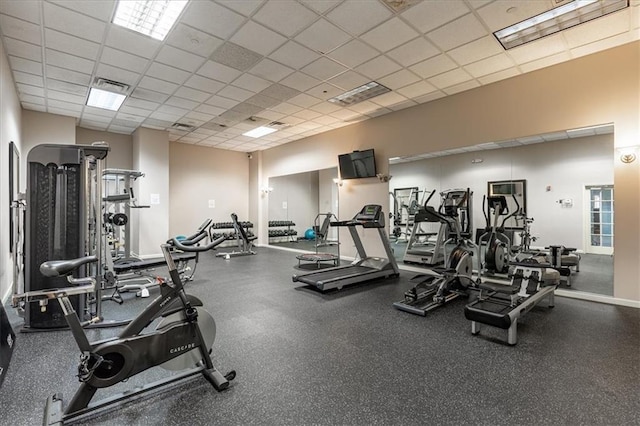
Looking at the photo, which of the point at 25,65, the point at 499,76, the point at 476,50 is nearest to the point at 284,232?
the point at 25,65

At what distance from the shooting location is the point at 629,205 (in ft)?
12.7

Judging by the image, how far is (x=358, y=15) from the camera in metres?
3.34

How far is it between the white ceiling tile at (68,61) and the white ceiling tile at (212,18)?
1.99 metres

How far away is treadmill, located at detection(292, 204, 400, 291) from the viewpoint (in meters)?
4.68

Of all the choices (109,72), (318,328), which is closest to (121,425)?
(318,328)

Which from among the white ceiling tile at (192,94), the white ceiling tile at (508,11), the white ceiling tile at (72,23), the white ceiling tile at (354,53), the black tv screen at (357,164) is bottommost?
the black tv screen at (357,164)

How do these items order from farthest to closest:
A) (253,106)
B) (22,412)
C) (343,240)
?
1. (343,240)
2. (253,106)
3. (22,412)

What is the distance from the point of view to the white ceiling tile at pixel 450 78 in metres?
4.68

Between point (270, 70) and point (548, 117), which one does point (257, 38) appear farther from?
point (548, 117)

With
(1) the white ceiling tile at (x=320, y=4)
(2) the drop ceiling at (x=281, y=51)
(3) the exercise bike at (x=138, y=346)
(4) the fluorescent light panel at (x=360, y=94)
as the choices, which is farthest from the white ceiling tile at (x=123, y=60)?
(3) the exercise bike at (x=138, y=346)

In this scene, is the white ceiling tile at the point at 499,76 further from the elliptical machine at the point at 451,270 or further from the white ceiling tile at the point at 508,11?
the elliptical machine at the point at 451,270

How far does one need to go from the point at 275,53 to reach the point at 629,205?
499cm

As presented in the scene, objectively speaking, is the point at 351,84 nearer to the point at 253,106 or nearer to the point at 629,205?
the point at 253,106

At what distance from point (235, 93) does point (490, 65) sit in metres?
4.18
